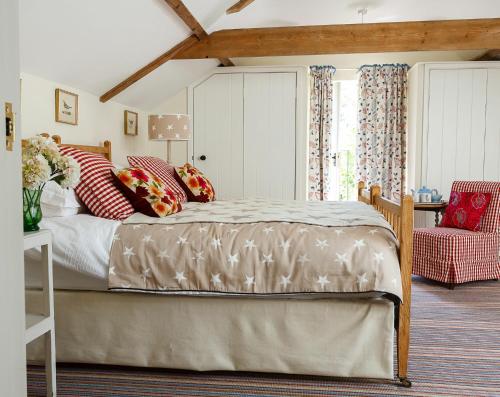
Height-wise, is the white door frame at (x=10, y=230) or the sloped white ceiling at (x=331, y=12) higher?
the sloped white ceiling at (x=331, y=12)

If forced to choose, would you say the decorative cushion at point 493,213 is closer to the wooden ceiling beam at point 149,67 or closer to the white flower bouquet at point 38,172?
the wooden ceiling beam at point 149,67

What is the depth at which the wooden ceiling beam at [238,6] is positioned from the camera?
393 centimetres

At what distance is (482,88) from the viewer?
16.9 feet

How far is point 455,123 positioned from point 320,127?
1.53 metres

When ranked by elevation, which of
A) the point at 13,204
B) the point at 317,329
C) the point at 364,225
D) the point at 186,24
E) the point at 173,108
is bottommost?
the point at 317,329

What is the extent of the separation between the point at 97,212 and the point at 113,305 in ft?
1.60

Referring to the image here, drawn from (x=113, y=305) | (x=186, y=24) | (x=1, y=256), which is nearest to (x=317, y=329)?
(x=113, y=305)

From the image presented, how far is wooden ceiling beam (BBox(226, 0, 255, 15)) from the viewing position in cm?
393

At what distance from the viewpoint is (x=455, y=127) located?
205 inches

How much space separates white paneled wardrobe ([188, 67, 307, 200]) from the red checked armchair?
199 centimetres

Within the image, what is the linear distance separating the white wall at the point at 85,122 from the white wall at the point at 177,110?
143 mm

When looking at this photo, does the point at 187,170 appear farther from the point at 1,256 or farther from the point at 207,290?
the point at 1,256

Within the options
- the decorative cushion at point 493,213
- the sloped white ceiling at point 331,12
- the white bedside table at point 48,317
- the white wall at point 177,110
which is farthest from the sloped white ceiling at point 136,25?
the decorative cushion at point 493,213

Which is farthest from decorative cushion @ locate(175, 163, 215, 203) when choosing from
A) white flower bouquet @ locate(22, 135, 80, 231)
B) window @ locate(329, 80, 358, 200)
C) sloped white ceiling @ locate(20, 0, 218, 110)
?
window @ locate(329, 80, 358, 200)
